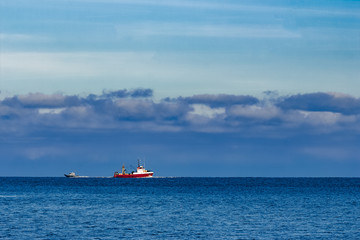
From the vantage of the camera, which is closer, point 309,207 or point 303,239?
point 303,239

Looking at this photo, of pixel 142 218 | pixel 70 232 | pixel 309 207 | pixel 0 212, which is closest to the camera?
pixel 70 232

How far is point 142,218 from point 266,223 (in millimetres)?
19073

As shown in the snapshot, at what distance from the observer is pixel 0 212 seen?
330 feet

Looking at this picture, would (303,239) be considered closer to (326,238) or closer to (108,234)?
(326,238)

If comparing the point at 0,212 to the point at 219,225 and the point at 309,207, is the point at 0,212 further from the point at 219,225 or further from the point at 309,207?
the point at 309,207

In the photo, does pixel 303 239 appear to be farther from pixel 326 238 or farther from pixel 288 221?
pixel 288 221

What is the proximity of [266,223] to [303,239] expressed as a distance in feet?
50.2

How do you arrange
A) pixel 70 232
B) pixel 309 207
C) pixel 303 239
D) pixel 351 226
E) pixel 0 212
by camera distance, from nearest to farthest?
pixel 303 239 → pixel 70 232 → pixel 351 226 → pixel 0 212 → pixel 309 207

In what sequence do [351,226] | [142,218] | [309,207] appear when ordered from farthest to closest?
[309,207]
[142,218]
[351,226]

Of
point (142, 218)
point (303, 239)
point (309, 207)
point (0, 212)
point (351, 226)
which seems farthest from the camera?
point (309, 207)

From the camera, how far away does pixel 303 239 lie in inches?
2749

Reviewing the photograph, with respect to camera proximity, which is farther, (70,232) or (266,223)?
(266,223)

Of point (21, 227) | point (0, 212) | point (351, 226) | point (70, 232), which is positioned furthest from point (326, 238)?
point (0, 212)

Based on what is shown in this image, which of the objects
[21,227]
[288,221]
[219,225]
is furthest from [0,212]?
[288,221]
